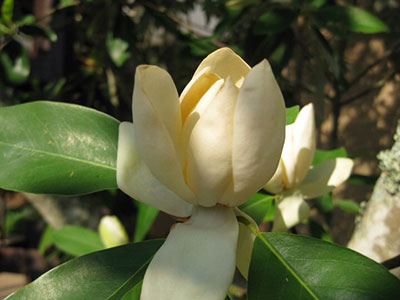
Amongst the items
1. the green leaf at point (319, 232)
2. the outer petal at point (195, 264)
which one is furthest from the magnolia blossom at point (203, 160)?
the green leaf at point (319, 232)

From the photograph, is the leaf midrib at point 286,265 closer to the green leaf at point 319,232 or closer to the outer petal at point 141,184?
the outer petal at point 141,184

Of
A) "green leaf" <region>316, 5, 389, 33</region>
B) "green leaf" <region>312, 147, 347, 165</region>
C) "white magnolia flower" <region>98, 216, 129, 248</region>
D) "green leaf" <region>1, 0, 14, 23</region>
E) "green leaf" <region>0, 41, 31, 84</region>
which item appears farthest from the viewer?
"green leaf" <region>0, 41, 31, 84</region>

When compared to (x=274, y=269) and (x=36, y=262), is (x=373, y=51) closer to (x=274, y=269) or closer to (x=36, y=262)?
(x=36, y=262)

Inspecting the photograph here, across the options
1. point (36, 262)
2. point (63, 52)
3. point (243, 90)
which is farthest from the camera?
point (36, 262)

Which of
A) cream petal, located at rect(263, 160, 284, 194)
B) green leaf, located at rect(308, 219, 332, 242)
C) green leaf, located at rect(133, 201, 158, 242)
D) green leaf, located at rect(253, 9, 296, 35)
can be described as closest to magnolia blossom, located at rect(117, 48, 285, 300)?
cream petal, located at rect(263, 160, 284, 194)

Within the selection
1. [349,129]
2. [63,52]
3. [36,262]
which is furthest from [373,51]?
[36,262]

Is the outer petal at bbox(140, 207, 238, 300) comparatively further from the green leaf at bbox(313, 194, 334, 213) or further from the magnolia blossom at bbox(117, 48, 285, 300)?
the green leaf at bbox(313, 194, 334, 213)

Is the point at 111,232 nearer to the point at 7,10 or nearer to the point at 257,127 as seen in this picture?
the point at 257,127
